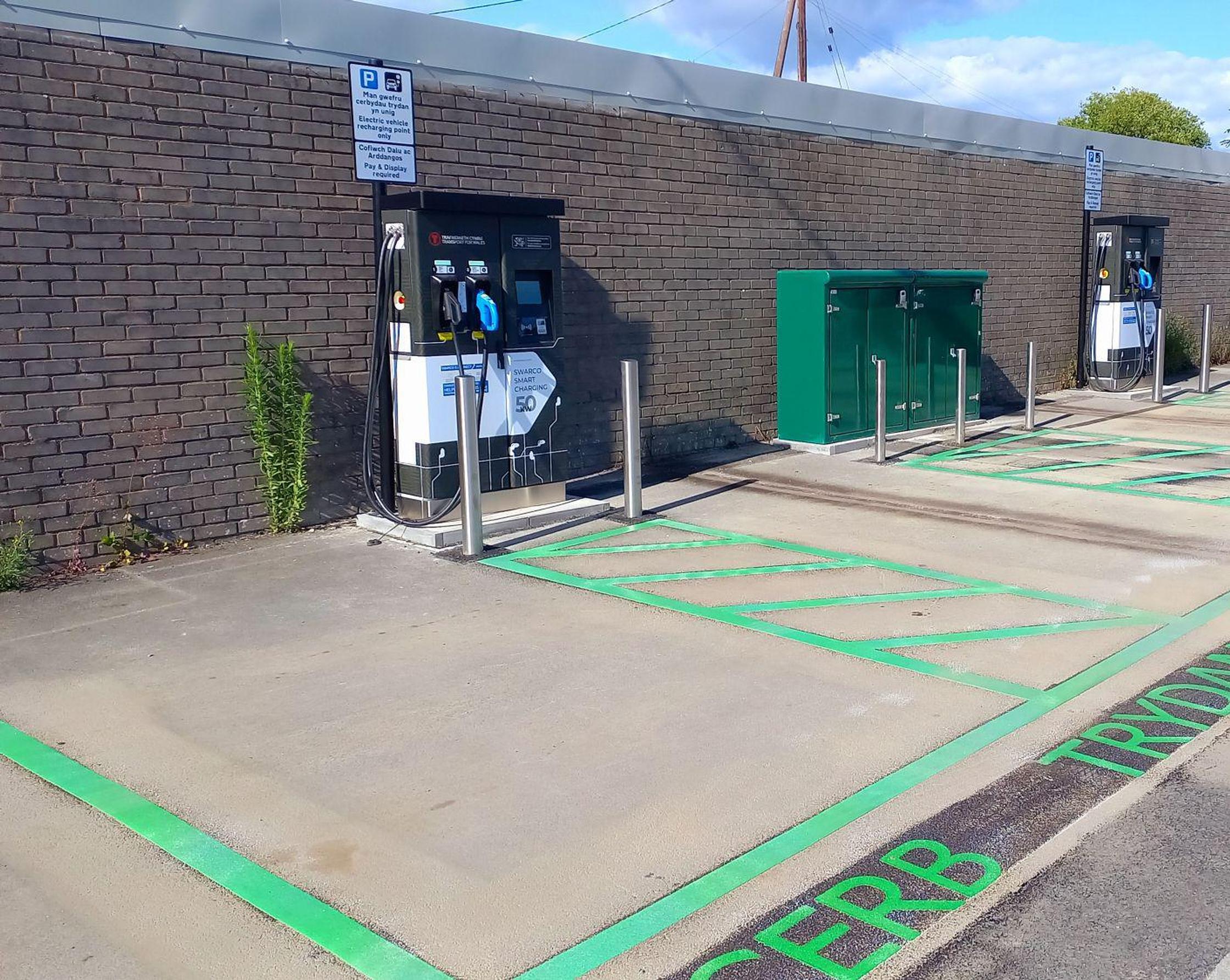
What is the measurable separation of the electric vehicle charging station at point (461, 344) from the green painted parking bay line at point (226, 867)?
402 cm

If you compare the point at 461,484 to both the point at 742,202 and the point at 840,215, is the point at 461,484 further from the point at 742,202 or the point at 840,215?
the point at 840,215

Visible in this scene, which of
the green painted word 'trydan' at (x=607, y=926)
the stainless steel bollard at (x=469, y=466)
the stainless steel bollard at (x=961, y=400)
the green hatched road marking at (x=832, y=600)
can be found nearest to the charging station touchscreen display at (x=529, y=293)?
the stainless steel bollard at (x=469, y=466)

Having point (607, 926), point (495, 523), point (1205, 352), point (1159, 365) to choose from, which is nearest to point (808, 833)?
point (607, 926)

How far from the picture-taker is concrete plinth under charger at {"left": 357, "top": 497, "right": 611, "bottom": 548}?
27.5 feet

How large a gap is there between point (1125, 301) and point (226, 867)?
54.1ft

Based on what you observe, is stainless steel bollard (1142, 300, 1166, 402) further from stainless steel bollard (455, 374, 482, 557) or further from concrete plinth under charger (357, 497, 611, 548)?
stainless steel bollard (455, 374, 482, 557)

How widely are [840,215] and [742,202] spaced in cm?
181

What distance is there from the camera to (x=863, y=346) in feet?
40.3

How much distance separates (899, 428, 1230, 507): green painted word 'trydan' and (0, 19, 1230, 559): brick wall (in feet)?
7.62

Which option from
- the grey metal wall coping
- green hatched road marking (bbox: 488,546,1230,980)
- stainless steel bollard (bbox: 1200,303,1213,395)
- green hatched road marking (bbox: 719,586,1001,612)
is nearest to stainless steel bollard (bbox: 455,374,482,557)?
green hatched road marking (bbox: 719,586,1001,612)

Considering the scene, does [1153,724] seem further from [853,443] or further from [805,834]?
[853,443]

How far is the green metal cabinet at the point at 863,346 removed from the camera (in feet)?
39.5

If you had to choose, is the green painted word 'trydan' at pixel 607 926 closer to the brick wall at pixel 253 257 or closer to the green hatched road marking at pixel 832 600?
the green hatched road marking at pixel 832 600

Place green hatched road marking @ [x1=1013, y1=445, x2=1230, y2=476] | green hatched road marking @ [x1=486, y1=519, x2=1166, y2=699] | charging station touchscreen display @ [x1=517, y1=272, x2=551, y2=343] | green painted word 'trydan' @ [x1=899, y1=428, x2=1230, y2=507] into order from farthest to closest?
green hatched road marking @ [x1=1013, y1=445, x2=1230, y2=476], green painted word 'trydan' @ [x1=899, y1=428, x2=1230, y2=507], charging station touchscreen display @ [x1=517, y1=272, x2=551, y2=343], green hatched road marking @ [x1=486, y1=519, x2=1166, y2=699]
